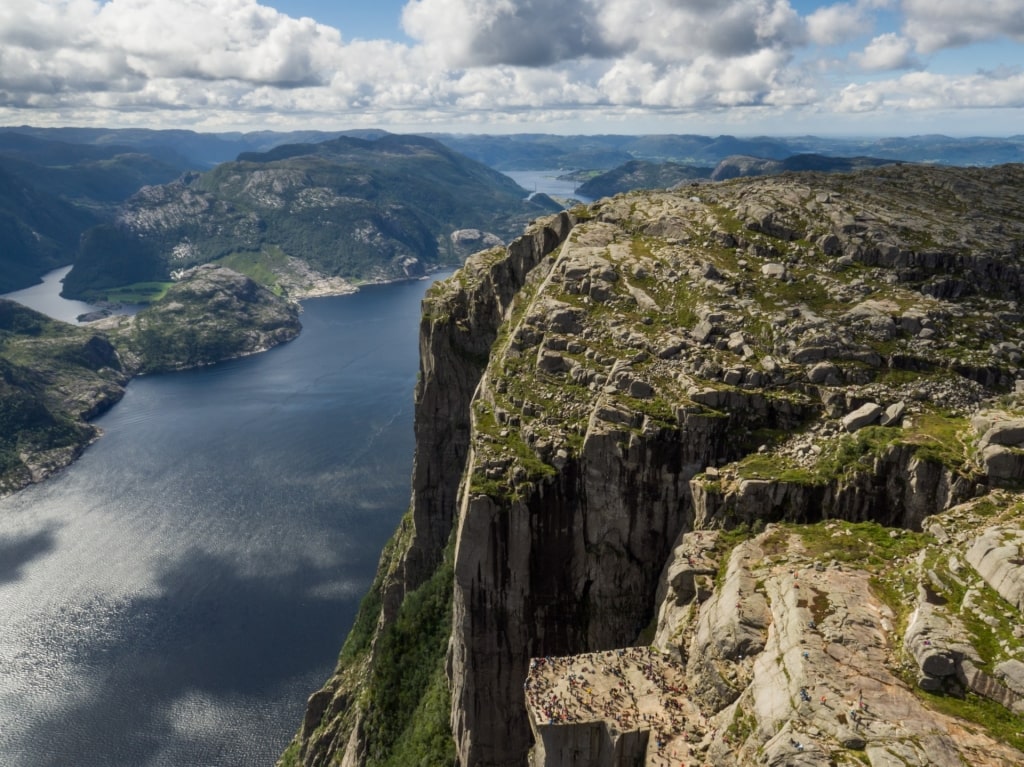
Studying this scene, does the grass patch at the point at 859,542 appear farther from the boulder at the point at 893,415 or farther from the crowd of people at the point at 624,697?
the crowd of people at the point at 624,697

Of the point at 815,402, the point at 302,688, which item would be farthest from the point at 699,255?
the point at 302,688

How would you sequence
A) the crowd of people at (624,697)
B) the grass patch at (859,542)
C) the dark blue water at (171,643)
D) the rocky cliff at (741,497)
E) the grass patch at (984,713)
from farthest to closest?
the dark blue water at (171,643), the grass patch at (859,542), the crowd of people at (624,697), the rocky cliff at (741,497), the grass patch at (984,713)

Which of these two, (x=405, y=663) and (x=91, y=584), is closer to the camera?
(x=405, y=663)

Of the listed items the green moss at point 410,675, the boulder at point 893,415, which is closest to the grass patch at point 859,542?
the boulder at point 893,415

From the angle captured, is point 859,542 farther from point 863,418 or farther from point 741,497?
point 863,418

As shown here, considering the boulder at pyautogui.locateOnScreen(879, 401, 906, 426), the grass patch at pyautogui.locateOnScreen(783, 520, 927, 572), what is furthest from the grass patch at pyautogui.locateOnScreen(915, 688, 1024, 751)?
the boulder at pyautogui.locateOnScreen(879, 401, 906, 426)

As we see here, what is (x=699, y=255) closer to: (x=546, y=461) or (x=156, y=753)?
(x=546, y=461)

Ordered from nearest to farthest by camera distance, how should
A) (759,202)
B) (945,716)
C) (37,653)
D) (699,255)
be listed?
(945,716), (699,255), (759,202), (37,653)

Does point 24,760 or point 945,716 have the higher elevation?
point 945,716
